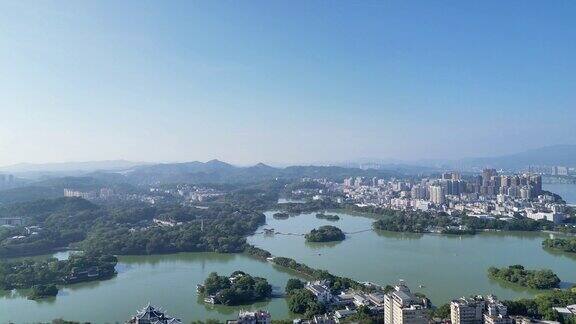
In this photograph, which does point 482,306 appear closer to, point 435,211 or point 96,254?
point 96,254

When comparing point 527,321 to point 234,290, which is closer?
point 527,321

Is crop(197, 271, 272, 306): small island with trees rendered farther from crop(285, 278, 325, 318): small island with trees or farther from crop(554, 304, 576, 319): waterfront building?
crop(554, 304, 576, 319): waterfront building

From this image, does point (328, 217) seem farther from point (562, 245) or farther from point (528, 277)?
point (528, 277)

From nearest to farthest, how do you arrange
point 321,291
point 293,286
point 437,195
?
point 321,291 → point 293,286 → point 437,195

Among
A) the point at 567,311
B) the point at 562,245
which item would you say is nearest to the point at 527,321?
the point at 567,311

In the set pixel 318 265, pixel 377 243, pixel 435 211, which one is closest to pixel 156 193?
pixel 435 211

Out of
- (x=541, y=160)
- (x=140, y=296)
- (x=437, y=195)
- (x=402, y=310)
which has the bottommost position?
(x=140, y=296)

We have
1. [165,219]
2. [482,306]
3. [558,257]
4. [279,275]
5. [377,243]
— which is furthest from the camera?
[165,219]
